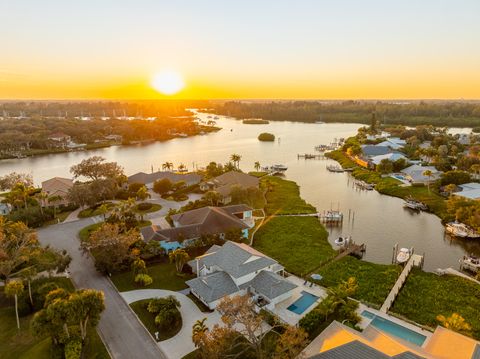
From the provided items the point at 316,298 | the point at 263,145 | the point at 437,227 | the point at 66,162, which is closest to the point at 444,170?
the point at 437,227

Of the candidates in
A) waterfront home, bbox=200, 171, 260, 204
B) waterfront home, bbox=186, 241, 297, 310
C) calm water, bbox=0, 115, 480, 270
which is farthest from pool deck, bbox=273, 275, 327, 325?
waterfront home, bbox=200, 171, 260, 204

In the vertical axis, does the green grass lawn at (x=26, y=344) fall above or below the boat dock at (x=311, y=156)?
below

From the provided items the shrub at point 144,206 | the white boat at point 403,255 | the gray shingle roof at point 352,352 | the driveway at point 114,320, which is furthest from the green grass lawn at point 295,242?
the shrub at point 144,206

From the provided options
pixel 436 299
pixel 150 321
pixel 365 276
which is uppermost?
pixel 150 321

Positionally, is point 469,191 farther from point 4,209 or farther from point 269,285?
point 4,209

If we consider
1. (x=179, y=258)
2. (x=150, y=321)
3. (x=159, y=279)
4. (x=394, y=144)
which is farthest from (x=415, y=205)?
(x=394, y=144)

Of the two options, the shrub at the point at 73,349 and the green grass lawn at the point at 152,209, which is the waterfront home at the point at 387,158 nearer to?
the green grass lawn at the point at 152,209

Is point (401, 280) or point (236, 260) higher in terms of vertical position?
point (236, 260)
